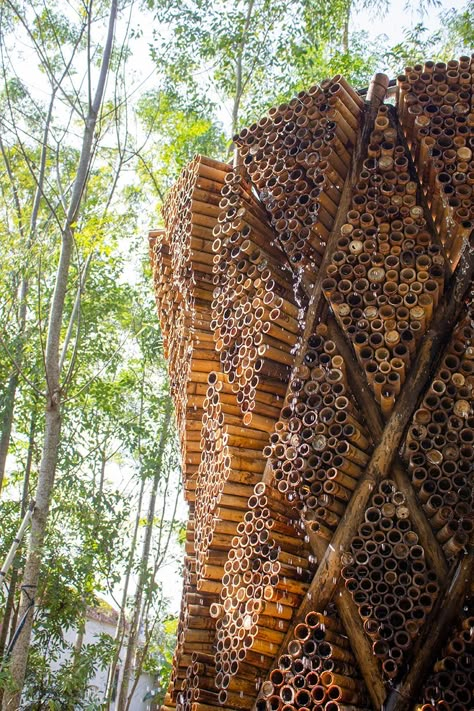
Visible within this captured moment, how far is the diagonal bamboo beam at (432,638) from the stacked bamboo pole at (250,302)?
1.65m

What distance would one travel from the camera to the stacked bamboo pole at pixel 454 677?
429cm

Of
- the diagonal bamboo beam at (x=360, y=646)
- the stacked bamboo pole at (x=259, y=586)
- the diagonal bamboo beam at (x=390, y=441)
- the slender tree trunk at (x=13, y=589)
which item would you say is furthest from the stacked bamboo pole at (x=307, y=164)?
the slender tree trunk at (x=13, y=589)

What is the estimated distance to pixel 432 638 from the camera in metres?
4.46

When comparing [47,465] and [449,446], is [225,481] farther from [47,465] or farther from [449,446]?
[47,465]

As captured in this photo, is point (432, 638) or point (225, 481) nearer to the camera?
point (432, 638)

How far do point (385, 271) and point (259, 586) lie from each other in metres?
2.13

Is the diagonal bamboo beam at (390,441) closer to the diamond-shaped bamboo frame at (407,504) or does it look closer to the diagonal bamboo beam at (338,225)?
the diamond-shaped bamboo frame at (407,504)

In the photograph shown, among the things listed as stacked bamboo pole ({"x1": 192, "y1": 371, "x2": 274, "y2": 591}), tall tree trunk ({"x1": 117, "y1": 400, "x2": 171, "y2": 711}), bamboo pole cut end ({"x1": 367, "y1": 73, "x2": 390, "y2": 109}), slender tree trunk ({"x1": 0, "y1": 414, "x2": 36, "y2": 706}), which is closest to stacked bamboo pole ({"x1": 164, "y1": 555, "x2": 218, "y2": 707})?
stacked bamboo pole ({"x1": 192, "y1": 371, "x2": 274, "y2": 591})

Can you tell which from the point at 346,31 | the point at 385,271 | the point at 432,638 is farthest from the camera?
the point at 346,31

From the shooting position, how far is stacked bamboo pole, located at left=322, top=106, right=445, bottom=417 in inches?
203

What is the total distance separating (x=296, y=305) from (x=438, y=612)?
221 centimetres

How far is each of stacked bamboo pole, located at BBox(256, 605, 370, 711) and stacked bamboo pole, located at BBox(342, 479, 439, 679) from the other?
0.19 m

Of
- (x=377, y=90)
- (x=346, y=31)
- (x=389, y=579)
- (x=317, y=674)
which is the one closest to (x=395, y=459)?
(x=389, y=579)

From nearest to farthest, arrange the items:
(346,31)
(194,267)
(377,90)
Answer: (377,90)
(194,267)
(346,31)
